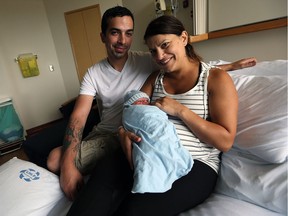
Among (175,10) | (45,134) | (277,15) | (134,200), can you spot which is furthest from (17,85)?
(277,15)

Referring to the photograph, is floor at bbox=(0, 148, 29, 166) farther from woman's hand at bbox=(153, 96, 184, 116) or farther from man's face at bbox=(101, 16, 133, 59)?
woman's hand at bbox=(153, 96, 184, 116)

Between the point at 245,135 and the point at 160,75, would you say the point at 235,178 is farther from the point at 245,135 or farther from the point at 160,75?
the point at 160,75

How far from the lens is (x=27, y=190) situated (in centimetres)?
92

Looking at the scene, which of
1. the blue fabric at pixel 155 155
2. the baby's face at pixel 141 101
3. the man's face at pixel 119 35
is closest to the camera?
the blue fabric at pixel 155 155

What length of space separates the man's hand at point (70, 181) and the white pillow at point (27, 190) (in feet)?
0.17

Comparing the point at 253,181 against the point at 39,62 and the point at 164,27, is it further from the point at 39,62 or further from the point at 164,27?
the point at 39,62

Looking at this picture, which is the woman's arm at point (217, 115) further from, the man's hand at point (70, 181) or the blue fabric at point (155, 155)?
the man's hand at point (70, 181)

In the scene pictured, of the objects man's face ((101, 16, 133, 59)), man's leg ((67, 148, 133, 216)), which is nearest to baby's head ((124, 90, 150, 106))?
man's leg ((67, 148, 133, 216))

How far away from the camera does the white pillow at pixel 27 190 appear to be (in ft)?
2.79

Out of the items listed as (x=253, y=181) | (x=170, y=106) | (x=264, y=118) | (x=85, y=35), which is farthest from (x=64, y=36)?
(x=253, y=181)

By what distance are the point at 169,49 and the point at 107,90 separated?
1.73 feet

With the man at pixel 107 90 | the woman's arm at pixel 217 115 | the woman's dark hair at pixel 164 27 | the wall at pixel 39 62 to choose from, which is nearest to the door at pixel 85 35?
the wall at pixel 39 62

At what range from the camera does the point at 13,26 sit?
337cm

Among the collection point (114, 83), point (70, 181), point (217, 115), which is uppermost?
point (114, 83)
